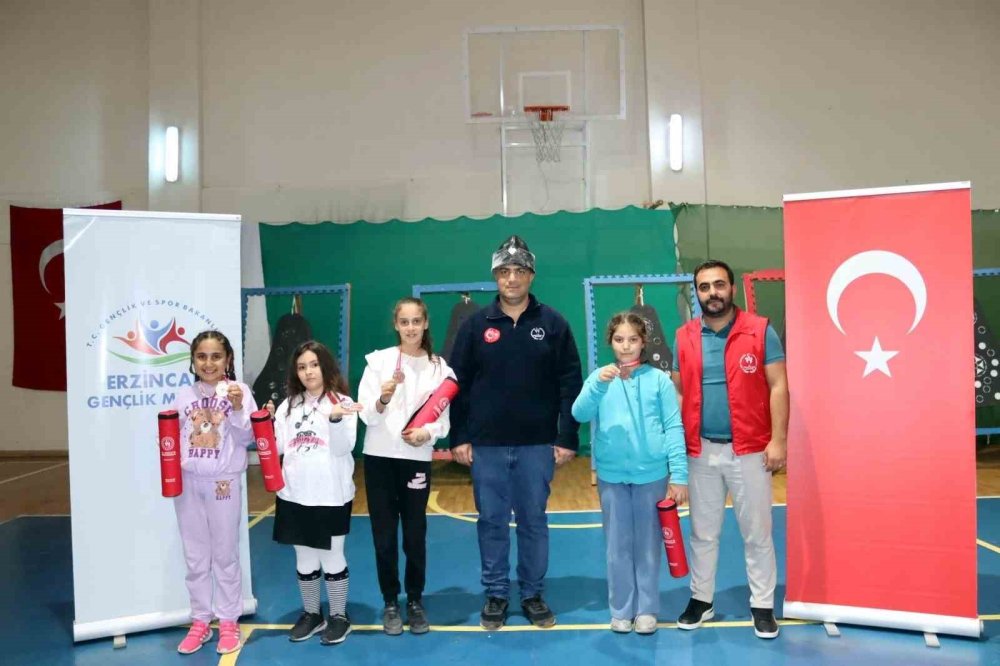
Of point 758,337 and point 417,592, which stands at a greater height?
point 758,337

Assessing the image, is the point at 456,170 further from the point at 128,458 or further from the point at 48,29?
the point at 128,458

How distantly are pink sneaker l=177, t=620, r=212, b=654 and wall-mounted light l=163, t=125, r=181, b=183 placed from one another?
6740mm

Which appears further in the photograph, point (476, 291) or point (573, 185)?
point (573, 185)

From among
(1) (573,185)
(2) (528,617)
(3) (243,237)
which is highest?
(1) (573,185)

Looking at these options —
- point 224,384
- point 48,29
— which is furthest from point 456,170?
point 224,384

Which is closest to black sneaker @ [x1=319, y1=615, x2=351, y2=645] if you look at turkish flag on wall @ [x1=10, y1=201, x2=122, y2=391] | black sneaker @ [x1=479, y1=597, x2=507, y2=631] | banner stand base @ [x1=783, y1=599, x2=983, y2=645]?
black sneaker @ [x1=479, y1=597, x2=507, y2=631]

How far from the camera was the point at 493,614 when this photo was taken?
140 inches

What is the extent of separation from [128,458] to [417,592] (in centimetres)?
149

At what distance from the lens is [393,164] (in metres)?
9.07

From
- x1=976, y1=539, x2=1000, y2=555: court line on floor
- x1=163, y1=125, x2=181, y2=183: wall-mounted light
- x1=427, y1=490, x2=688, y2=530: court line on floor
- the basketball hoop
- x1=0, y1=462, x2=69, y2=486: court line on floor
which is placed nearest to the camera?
x1=976, y1=539, x2=1000, y2=555: court line on floor

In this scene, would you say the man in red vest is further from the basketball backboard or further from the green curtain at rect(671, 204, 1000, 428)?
the basketball backboard

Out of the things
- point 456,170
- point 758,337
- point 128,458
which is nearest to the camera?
point 758,337

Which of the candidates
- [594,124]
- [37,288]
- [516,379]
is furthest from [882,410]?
[37,288]

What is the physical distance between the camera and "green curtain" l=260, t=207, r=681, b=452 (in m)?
8.11
